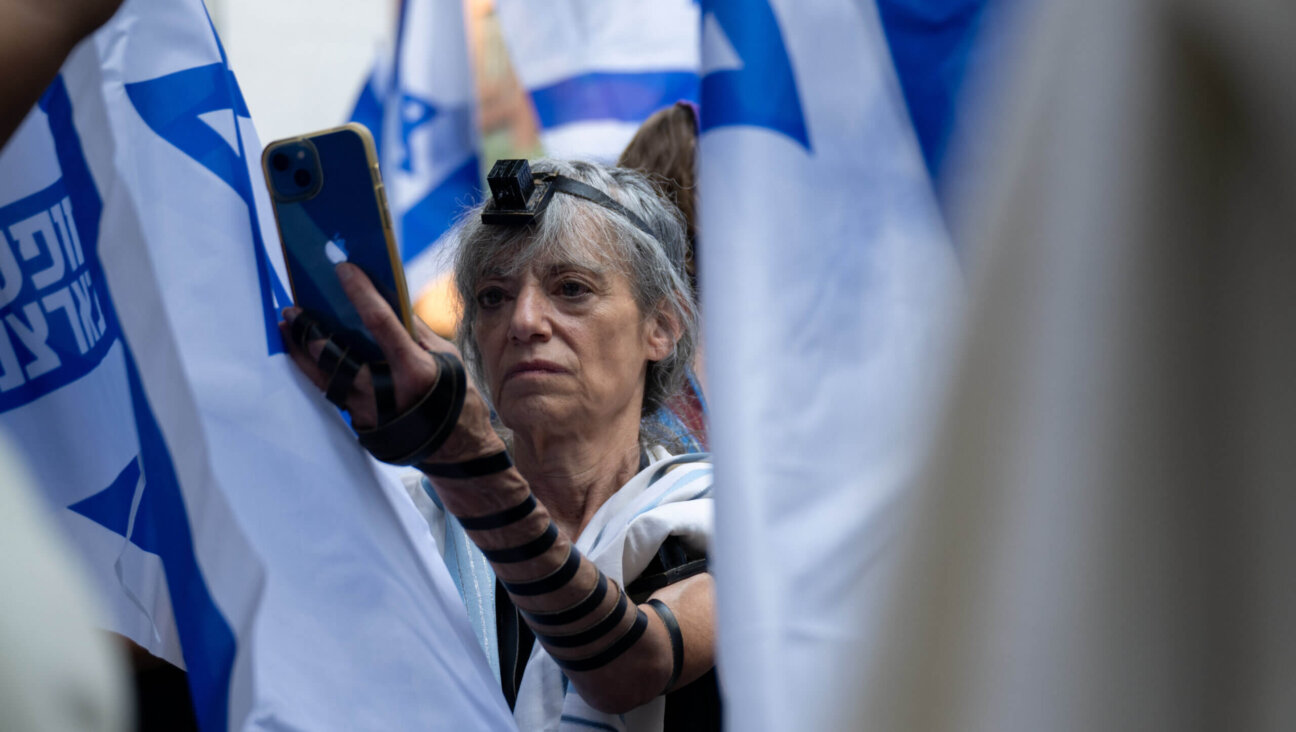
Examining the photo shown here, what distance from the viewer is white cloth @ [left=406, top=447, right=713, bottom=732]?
1.50 m

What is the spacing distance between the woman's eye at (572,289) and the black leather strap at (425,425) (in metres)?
0.70

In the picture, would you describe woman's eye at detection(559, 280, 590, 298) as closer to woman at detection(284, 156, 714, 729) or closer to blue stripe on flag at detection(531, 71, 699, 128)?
woman at detection(284, 156, 714, 729)

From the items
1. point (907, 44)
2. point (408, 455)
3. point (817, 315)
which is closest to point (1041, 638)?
point (817, 315)

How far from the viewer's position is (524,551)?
1.32m

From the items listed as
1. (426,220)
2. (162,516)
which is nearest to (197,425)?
(162,516)

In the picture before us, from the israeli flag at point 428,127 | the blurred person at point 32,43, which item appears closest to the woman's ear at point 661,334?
the blurred person at point 32,43

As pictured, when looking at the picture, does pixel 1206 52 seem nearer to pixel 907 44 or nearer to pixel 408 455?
pixel 907 44

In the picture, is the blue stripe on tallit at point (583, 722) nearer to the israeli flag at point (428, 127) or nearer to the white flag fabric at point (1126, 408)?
the white flag fabric at point (1126, 408)

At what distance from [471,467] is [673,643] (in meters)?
0.37

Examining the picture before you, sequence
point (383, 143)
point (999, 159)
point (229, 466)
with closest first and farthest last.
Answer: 1. point (999, 159)
2. point (229, 466)
3. point (383, 143)

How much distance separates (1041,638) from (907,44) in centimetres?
55

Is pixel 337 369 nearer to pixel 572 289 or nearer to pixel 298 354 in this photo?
pixel 298 354

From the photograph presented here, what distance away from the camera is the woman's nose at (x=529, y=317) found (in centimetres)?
183

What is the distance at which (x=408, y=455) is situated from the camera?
119 centimetres
